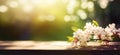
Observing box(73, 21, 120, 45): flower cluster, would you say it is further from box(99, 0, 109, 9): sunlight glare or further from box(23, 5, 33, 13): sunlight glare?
box(23, 5, 33, 13): sunlight glare

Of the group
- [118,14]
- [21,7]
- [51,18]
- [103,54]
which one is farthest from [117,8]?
[103,54]

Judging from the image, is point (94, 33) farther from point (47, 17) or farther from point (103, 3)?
point (47, 17)

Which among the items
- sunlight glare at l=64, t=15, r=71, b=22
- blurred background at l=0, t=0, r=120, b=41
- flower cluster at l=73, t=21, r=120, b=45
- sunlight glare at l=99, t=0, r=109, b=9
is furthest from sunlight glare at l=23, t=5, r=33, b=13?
flower cluster at l=73, t=21, r=120, b=45

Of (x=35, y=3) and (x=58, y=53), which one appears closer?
(x=58, y=53)

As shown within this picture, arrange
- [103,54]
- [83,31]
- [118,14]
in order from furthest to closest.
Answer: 1. [118,14]
2. [83,31]
3. [103,54]

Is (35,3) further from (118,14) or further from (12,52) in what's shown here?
(12,52)

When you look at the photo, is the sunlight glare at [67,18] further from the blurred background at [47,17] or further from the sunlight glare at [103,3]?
the sunlight glare at [103,3]

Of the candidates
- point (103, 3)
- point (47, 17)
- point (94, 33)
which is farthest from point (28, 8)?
point (94, 33)

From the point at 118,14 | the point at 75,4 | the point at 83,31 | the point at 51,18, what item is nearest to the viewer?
the point at 83,31
